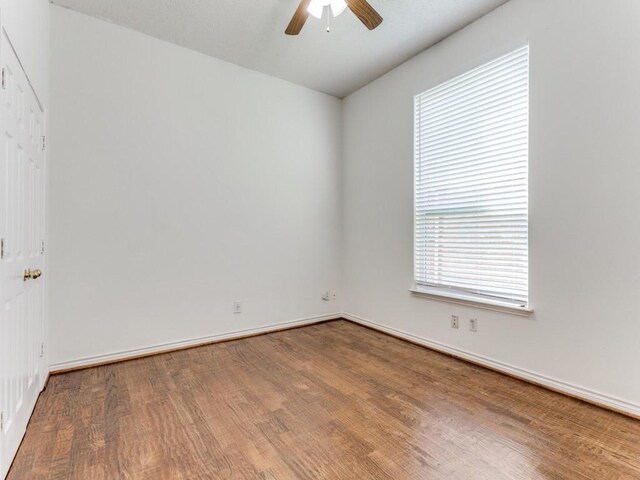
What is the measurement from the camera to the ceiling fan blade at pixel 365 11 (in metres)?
2.17

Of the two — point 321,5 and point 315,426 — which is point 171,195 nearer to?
point 321,5

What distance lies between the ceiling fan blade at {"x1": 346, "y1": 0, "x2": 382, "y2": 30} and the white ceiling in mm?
392

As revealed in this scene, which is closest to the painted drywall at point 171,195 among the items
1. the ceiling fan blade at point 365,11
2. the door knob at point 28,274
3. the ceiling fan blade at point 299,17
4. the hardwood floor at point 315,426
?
the hardwood floor at point 315,426

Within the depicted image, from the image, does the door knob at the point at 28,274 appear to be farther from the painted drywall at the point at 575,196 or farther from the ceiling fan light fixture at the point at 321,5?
the painted drywall at the point at 575,196

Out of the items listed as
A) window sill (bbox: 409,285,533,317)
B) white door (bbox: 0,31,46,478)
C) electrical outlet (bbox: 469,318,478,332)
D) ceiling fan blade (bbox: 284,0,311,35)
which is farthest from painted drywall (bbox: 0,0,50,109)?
electrical outlet (bbox: 469,318,478,332)

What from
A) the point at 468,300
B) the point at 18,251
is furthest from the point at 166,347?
the point at 468,300

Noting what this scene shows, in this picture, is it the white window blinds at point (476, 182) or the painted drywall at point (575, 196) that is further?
the white window blinds at point (476, 182)

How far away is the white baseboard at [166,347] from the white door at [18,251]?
374 mm

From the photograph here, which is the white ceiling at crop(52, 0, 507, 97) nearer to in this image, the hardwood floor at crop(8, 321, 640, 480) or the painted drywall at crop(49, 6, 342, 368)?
the painted drywall at crop(49, 6, 342, 368)

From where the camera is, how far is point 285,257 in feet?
12.8

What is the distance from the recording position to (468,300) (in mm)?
2852

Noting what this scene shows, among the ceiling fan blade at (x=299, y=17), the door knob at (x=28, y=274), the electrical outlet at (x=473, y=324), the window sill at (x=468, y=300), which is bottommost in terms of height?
the electrical outlet at (x=473, y=324)

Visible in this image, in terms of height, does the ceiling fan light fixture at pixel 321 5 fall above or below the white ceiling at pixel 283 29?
below

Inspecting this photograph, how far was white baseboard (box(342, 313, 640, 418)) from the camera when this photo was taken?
79.2 inches
